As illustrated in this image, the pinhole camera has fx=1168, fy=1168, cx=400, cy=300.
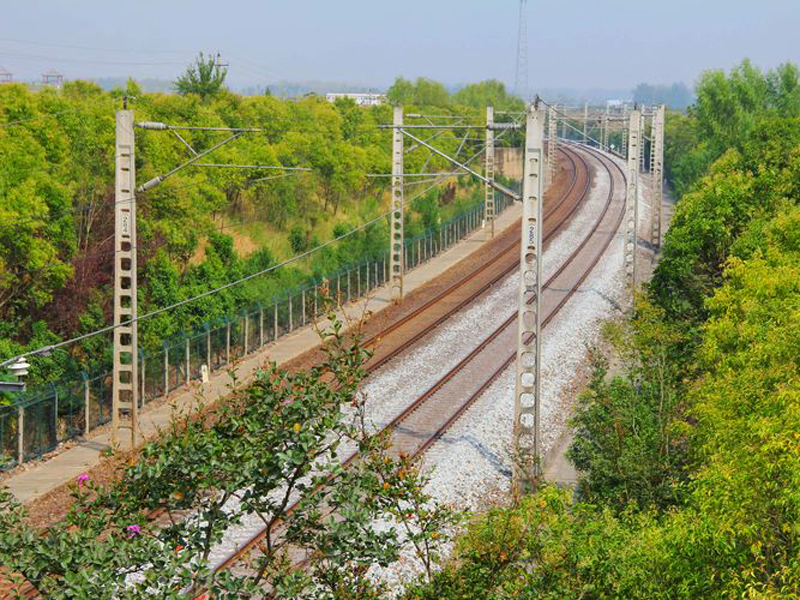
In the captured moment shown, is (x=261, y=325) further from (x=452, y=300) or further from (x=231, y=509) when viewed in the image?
(x=231, y=509)

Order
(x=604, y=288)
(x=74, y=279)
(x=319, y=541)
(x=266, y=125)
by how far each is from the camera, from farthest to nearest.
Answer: (x=266, y=125), (x=604, y=288), (x=74, y=279), (x=319, y=541)

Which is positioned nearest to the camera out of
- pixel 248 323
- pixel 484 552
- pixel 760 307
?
pixel 484 552

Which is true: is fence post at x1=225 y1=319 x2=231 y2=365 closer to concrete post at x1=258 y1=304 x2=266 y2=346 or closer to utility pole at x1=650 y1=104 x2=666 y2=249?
concrete post at x1=258 y1=304 x2=266 y2=346

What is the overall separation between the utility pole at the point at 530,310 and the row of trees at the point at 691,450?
88 centimetres

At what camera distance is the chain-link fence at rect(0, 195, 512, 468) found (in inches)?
965

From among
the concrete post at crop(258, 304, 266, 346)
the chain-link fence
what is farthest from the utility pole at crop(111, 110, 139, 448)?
the concrete post at crop(258, 304, 266, 346)

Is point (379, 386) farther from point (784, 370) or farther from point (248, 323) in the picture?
point (784, 370)

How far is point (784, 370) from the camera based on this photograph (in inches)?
600

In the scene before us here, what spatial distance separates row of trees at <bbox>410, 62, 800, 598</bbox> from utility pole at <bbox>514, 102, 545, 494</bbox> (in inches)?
34.6

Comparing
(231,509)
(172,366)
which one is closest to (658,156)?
(172,366)

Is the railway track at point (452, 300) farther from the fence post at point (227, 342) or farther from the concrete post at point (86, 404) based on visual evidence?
the concrete post at point (86, 404)

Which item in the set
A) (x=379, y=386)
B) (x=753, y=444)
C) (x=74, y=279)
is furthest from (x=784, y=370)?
(x=74, y=279)

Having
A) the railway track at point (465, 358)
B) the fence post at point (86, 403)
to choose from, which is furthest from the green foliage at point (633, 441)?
the fence post at point (86, 403)

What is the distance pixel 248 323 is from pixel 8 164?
26.3 ft
